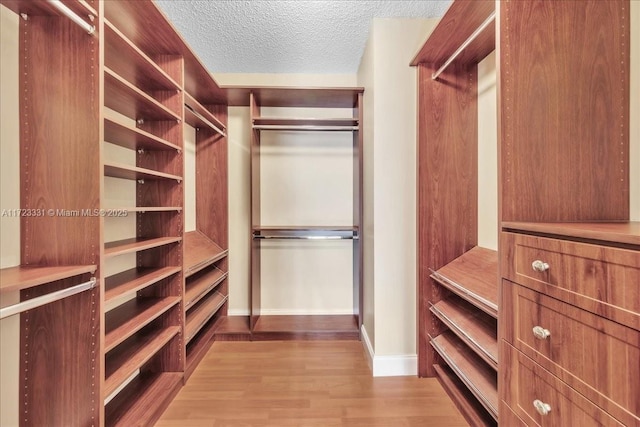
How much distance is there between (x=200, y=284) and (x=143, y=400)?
886 mm

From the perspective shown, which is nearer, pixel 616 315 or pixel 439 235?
pixel 616 315

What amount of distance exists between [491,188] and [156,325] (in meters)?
2.19

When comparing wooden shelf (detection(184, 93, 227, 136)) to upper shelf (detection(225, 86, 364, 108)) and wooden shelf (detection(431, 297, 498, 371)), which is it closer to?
upper shelf (detection(225, 86, 364, 108))

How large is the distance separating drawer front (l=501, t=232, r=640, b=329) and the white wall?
98 cm

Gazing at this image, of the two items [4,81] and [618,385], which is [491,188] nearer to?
[618,385]

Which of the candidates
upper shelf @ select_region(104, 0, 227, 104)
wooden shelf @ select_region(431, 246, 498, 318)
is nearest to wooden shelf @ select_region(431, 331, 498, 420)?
wooden shelf @ select_region(431, 246, 498, 318)

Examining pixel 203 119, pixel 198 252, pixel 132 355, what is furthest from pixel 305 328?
pixel 203 119

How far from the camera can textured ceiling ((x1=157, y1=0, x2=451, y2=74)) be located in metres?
1.97

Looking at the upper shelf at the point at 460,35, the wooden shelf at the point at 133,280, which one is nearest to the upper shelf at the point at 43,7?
the wooden shelf at the point at 133,280

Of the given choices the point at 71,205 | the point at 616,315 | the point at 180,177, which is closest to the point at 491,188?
the point at 616,315

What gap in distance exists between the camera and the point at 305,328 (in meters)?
2.66

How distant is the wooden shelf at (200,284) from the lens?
7.02 feet

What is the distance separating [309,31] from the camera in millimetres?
2250

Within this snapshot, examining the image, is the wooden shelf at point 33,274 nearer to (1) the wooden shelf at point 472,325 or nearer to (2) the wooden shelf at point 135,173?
(2) the wooden shelf at point 135,173
